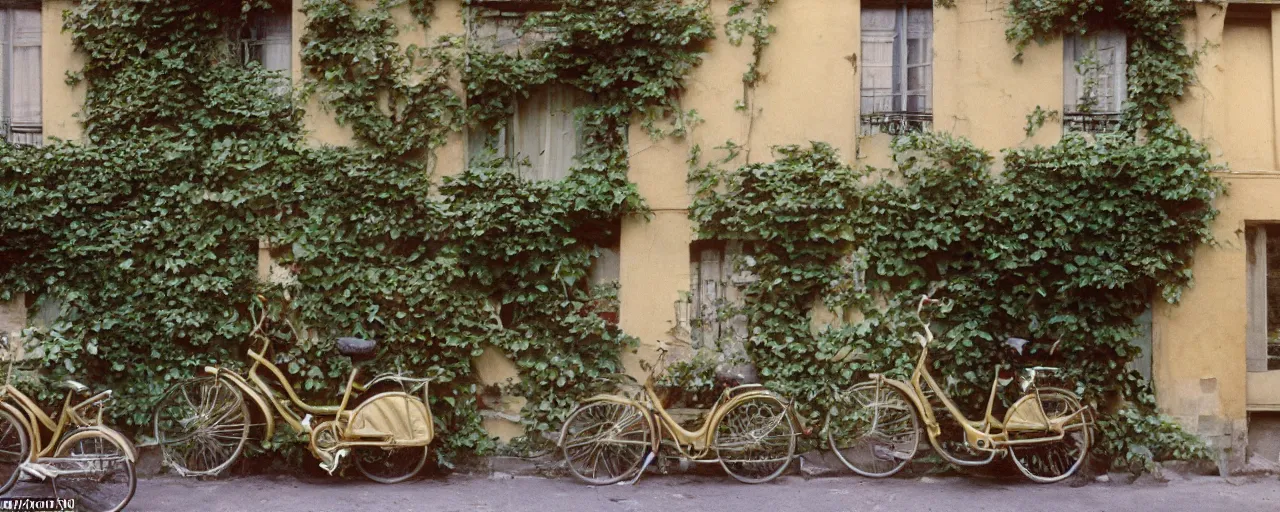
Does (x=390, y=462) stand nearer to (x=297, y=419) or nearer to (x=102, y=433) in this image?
(x=297, y=419)

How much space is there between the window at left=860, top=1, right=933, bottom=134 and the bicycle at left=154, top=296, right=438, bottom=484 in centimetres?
455

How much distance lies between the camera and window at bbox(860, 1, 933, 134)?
309 inches

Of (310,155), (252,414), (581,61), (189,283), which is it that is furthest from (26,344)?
(581,61)

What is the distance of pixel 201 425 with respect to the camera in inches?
279

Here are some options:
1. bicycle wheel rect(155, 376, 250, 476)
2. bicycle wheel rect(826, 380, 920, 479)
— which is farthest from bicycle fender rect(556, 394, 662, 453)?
bicycle wheel rect(155, 376, 250, 476)

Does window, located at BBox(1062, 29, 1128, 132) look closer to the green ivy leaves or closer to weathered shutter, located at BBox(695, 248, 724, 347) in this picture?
the green ivy leaves

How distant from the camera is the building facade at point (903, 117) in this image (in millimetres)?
7520

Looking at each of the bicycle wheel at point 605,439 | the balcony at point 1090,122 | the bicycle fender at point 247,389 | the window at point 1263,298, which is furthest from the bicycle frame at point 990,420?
the bicycle fender at point 247,389

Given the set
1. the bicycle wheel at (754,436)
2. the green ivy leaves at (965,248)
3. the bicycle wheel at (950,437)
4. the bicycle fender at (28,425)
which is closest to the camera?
the bicycle fender at (28,425)

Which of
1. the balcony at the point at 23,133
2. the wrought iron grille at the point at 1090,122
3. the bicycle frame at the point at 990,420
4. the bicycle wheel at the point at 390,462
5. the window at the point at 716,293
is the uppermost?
the wrought iron grille at the point at 1090,122

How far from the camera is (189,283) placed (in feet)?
24.3

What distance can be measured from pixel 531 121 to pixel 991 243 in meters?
4.14

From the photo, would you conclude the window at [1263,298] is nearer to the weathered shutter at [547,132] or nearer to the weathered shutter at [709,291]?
the weathered shutter at [709,291]

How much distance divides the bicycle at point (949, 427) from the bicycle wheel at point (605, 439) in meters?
1.62
